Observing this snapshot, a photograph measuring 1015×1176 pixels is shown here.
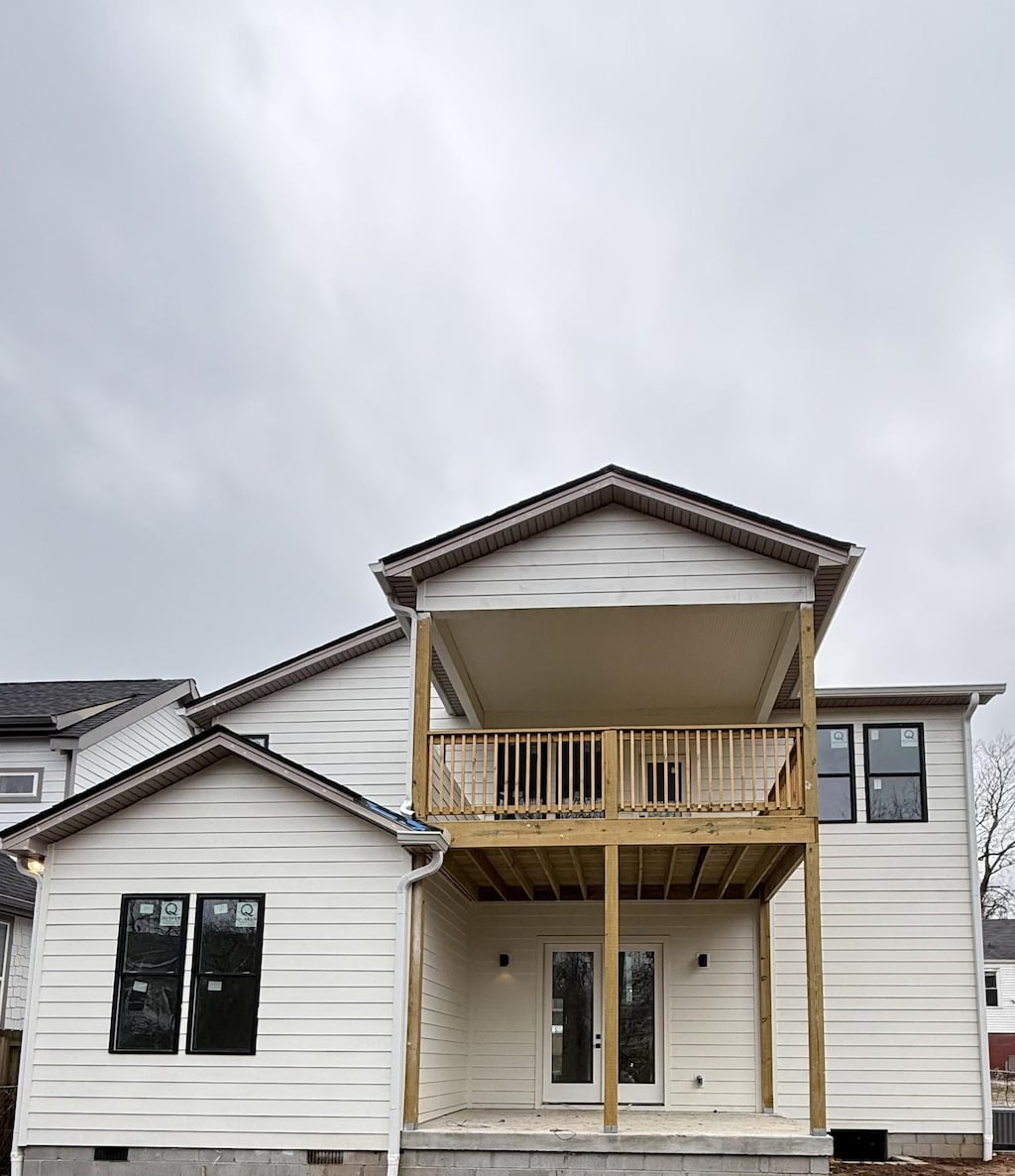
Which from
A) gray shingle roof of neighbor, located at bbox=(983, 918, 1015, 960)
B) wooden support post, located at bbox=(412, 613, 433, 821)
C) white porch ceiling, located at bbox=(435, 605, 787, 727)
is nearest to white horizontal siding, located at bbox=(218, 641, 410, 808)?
white porch ceiling, located at bbox=(435, 605, 787, 727)

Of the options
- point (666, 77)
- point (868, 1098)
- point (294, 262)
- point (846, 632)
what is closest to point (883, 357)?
point (666, 77)

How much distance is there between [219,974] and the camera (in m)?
12.9

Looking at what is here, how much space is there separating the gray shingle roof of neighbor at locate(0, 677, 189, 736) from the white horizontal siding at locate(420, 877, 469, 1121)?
Answer: 6.75 metres

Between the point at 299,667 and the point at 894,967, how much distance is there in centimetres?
915

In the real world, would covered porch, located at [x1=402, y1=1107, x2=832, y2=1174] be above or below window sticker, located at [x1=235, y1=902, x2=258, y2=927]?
below

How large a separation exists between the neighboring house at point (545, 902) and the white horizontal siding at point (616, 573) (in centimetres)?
3

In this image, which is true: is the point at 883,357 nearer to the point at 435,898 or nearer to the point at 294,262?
the point at 294,262

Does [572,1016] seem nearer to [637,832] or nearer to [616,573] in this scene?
[637,832]

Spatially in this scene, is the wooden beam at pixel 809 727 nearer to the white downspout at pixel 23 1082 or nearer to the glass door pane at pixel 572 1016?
the glass door pane at pixel 572 1016

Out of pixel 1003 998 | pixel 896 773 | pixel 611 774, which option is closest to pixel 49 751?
pixel 611 774

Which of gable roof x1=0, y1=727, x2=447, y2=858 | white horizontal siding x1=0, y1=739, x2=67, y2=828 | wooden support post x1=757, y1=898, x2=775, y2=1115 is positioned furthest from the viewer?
white horizontal siding x1=0, y1=739, x2=67, y2=828

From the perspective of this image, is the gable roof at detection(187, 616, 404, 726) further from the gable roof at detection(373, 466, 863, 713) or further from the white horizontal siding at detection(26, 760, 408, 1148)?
the white horizontal siding at detection(26, 760, 408, 1148)

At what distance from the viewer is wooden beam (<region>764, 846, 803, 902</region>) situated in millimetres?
13938

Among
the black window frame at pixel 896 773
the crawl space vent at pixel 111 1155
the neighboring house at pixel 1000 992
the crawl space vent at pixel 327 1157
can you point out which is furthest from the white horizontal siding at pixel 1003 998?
the crawl space vent at pixel 111 1155
